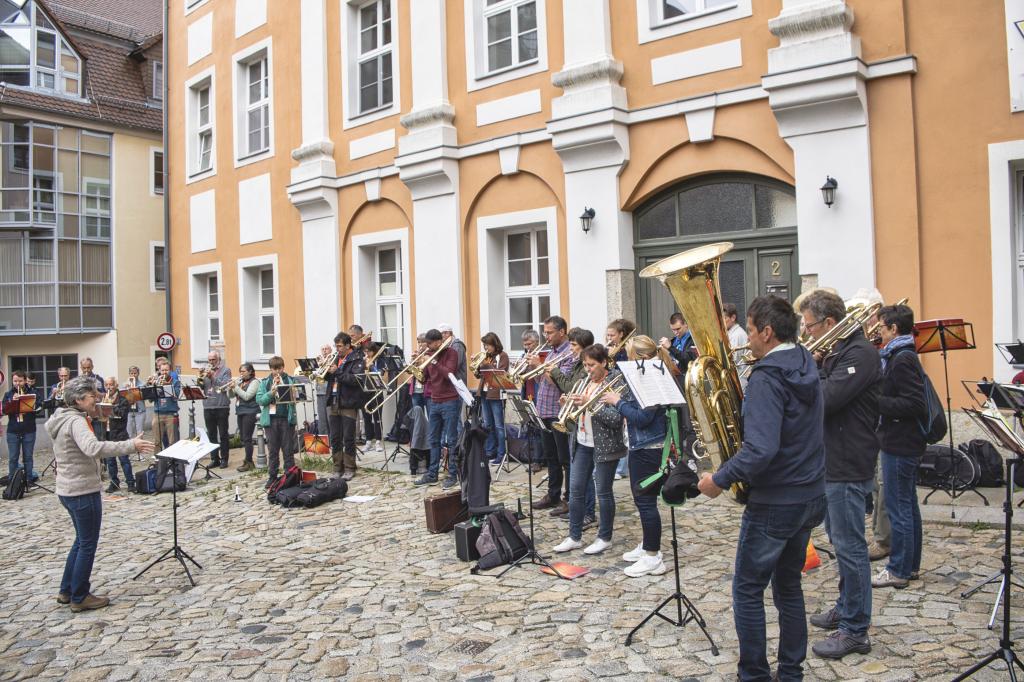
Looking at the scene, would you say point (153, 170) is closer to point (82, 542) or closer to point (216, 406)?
point (216, 406)

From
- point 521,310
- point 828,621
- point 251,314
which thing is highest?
point 251,314

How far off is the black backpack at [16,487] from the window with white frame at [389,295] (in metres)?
5.74

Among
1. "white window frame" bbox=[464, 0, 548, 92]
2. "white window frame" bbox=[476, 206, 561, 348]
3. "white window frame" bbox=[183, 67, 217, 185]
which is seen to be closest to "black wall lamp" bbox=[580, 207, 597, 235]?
"white window frame" bbox=[476, 206, 561, 348]

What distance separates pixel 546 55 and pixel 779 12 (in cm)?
330

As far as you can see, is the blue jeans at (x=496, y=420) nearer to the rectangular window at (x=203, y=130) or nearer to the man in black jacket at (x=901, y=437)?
the man in black jacket at (x=901, y=437)

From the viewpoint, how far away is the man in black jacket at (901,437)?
5.49m

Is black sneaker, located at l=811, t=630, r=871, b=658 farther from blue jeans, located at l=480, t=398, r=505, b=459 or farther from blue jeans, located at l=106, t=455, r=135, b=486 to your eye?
blue jeans, located at l=106, t=455, r=135, b=486

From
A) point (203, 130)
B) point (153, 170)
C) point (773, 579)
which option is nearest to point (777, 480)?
point (773, 579)

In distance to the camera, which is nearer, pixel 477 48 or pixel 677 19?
pixel 677 19

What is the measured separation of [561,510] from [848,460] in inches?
158

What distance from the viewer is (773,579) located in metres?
4.21


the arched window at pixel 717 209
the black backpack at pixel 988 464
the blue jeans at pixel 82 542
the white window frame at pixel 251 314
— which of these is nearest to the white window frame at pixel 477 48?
the arched window at pixel 717 209

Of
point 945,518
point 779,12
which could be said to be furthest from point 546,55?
point 945,518

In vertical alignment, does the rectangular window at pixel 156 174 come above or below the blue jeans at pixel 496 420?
above
